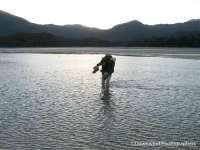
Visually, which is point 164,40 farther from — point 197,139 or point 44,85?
point 197,139

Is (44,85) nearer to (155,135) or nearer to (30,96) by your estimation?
(30,96)

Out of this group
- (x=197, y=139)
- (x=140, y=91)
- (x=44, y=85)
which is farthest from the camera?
(x=44, y=85)

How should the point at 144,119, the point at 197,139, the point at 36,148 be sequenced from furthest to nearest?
the point at 144,119 < the point at 197,139 < the point at 36,148

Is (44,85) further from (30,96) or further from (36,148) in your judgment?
(36,148)

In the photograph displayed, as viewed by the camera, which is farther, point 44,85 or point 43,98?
point 44,85

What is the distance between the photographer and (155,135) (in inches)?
507

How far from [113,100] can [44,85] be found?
7.74m

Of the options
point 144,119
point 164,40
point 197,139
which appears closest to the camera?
point 197,139

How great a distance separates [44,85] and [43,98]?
620cm

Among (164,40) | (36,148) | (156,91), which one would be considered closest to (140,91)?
(156,91)

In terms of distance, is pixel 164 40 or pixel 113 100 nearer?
pixel 113 100

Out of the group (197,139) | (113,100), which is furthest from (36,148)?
(113,100)

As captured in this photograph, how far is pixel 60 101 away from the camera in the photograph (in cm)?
1966

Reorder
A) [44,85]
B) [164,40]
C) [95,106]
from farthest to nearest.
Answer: [164,40] → [44,85] → [95,106]
